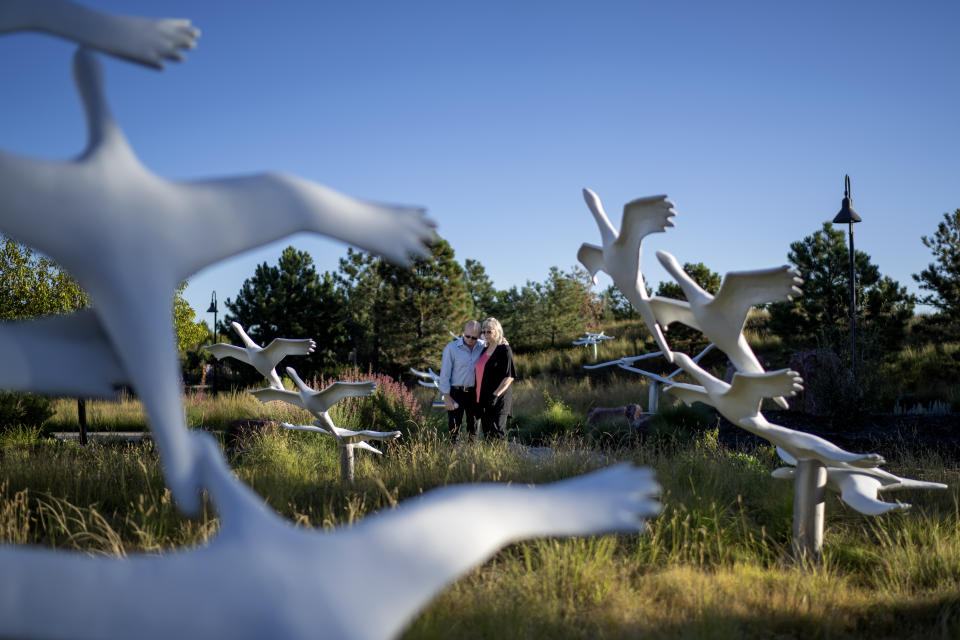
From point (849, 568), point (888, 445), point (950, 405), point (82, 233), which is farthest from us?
point (950, 405)

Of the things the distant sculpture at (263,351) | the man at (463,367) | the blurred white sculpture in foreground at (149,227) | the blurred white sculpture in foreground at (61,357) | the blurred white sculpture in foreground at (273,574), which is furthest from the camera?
the man at (463,367)

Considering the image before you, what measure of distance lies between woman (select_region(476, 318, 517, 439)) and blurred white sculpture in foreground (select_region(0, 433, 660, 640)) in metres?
5.25

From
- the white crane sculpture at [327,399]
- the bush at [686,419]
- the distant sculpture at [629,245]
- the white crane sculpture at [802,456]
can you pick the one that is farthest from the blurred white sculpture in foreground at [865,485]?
the bush at [686,419]

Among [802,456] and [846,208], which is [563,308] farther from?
[802,456]

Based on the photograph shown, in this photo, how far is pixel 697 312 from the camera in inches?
122

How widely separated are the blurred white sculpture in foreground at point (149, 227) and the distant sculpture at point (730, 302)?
1.90 meters

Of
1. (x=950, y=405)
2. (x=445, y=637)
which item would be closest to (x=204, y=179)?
Result: (x=445, y=637)

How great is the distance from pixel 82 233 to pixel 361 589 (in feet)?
3.44

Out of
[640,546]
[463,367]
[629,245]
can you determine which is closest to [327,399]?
[463,367]

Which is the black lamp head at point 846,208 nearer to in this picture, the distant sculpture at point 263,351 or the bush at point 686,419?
the bush at point 686,419

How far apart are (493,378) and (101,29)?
18.1 ft

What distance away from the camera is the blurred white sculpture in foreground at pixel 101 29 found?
1.54m

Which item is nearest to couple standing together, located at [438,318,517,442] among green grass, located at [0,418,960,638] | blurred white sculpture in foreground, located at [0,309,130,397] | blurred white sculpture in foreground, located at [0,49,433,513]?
green grass, located at [0,418,960,638]

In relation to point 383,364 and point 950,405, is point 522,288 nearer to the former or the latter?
point 383,364
